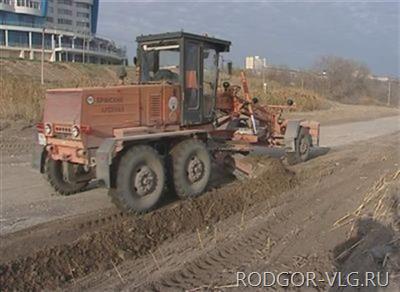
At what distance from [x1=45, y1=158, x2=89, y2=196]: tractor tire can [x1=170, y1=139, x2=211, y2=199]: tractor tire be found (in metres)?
1.75

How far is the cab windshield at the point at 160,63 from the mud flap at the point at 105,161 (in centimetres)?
216

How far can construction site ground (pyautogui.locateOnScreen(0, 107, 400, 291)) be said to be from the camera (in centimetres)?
588

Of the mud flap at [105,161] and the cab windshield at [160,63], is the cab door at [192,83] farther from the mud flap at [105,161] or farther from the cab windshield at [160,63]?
the mud flap at [105,161]

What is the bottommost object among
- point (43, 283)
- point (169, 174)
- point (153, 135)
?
point (43, 283)

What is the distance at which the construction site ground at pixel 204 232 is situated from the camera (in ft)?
19.3

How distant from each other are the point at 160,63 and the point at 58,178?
2736 mm

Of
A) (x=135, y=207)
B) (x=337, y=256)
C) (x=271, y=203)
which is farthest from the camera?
(x=271, y=203)

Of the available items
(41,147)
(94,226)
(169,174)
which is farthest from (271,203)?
(41,147)

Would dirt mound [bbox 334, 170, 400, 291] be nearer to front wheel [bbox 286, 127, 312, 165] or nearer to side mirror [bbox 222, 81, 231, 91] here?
front wheel [bbox 286, 127, 312, 165]

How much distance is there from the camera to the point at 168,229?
756cm

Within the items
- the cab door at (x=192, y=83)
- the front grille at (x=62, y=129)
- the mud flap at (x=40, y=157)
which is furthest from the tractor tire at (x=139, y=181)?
the mud flap at (x=40, y=157)

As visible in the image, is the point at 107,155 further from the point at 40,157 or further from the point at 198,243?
the point at 40,157

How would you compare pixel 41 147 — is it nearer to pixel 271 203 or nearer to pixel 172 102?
pixel 172 102

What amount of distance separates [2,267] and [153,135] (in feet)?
11.0
